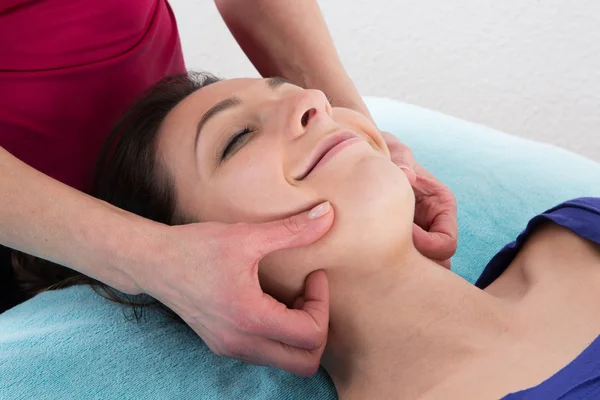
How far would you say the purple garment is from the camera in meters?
0.96

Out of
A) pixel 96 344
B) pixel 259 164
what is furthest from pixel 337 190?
pixel 96 344

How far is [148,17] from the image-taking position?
5.12 ft

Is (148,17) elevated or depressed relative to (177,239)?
elevated

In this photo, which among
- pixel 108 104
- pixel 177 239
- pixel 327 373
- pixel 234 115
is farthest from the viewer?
pixel 108 104

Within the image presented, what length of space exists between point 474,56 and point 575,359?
6.48 ft

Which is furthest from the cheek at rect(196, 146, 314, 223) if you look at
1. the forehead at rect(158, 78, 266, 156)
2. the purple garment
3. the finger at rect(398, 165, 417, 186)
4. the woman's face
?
the purple garment

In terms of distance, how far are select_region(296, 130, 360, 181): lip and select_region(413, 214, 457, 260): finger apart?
25 cm

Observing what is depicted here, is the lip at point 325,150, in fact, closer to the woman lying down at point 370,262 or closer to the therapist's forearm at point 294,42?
the woman lying down at point 370,262

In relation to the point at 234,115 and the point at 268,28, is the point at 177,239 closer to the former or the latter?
the point at 234,115

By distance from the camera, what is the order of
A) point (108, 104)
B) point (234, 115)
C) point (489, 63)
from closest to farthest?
1. point (234, 115)
2. point (108, 104)
3. point (489, 63)

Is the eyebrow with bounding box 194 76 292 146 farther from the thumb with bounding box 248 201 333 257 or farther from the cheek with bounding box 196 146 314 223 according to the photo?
the thumb with bounding box 248 201 333 257

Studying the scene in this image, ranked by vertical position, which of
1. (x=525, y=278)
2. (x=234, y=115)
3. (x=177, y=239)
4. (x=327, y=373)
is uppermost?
(x=234, y=115)

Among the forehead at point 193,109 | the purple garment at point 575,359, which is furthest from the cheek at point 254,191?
the purple garment at point 575,359

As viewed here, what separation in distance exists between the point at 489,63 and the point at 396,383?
78.0 inches
